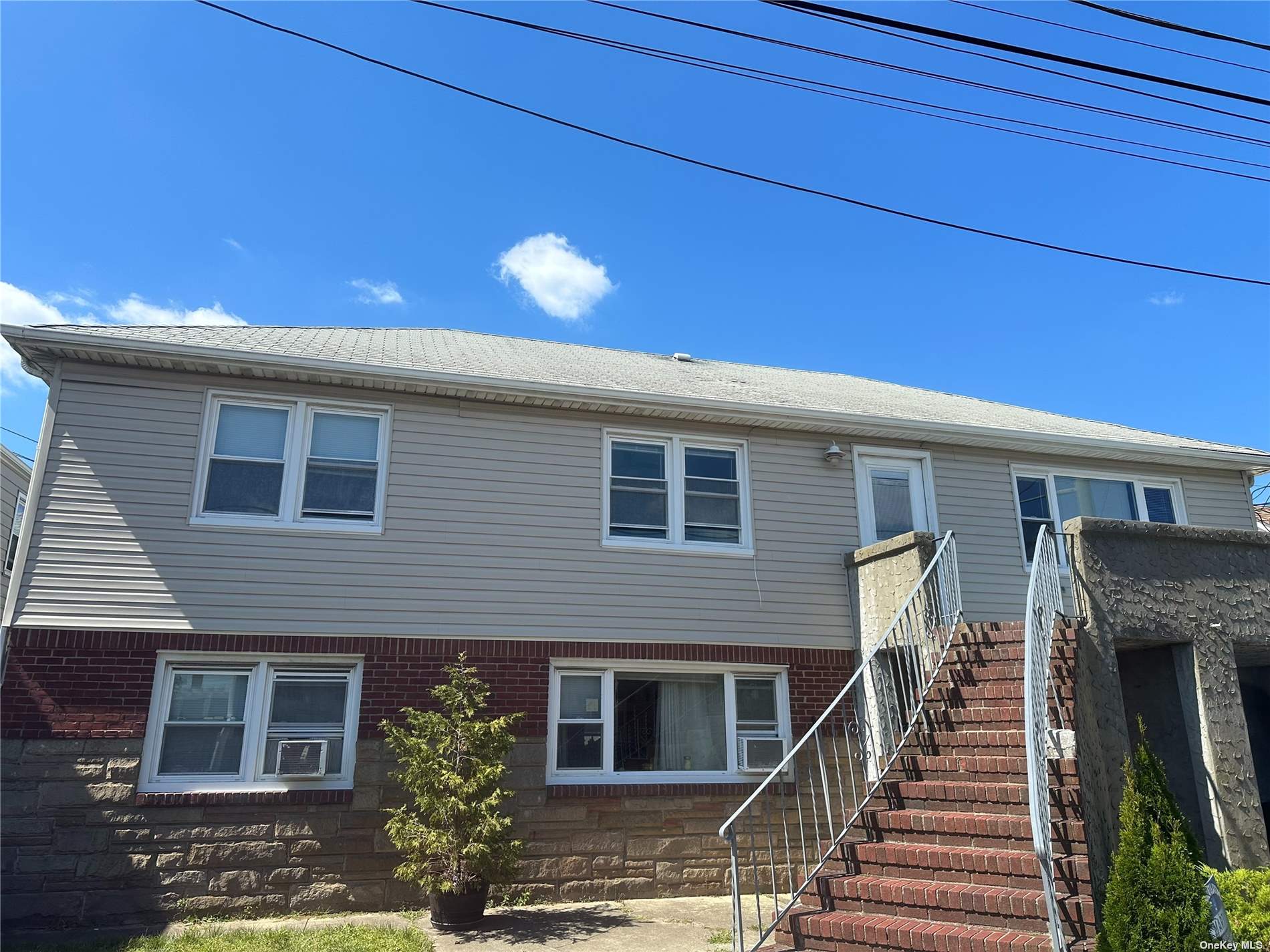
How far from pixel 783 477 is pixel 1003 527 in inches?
114

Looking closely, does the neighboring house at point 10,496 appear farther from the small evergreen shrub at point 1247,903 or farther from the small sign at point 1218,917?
the small evergreen shrub at point 1247,903

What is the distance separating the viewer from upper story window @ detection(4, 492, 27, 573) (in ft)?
39.8

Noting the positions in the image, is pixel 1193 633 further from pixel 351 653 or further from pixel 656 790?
pixel 351 653

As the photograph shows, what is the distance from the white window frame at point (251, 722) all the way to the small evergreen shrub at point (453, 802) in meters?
0.54

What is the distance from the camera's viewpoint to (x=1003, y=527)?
10.9m

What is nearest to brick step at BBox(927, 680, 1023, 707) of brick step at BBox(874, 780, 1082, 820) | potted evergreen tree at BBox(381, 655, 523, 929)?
brick step at BBox(874, 780, 1082, 820)

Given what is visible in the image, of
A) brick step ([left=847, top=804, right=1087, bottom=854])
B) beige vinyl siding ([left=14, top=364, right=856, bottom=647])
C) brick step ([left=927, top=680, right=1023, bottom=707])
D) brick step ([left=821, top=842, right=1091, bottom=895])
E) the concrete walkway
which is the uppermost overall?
beige vinyl siding ([left=14, top=364, right=856, bottom=647])

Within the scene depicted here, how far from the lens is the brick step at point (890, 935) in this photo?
17.7 feet

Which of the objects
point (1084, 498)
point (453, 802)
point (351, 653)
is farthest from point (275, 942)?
point (1084, 498)

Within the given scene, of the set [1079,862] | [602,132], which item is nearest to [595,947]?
[1079,862]

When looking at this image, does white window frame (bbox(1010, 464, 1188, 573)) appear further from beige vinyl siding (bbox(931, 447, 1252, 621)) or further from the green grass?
the green grass

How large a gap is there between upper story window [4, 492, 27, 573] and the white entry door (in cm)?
1098

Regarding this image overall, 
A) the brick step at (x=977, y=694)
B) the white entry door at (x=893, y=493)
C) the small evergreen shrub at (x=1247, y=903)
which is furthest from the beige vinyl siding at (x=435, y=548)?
the small evergreen shrub at (x=1247, y=903)

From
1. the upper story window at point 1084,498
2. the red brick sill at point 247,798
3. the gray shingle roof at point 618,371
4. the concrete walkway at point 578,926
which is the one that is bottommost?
the concrete walkway at point 578,926
